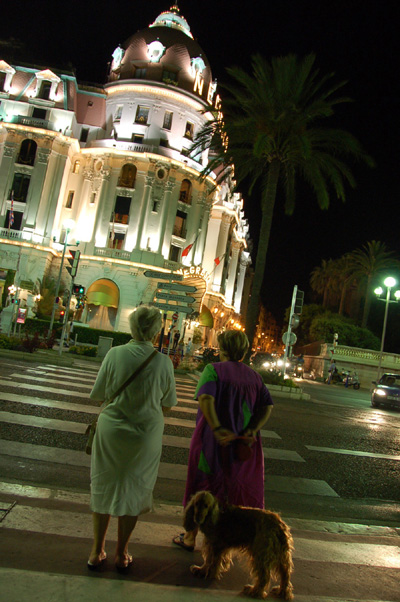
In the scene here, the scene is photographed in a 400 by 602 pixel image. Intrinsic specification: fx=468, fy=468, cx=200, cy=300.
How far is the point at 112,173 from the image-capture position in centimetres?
4172

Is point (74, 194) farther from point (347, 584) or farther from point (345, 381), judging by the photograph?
point (347, 584)

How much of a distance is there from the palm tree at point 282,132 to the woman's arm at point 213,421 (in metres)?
15.7

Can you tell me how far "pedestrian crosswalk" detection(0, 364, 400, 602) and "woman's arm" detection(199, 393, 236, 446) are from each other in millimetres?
984

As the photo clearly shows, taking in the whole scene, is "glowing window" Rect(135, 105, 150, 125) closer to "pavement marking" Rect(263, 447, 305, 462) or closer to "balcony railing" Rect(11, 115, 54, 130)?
"balcony railing" Rect(11, 115, 54, 130)

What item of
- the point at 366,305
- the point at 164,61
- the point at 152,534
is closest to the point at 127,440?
the point at 152,534

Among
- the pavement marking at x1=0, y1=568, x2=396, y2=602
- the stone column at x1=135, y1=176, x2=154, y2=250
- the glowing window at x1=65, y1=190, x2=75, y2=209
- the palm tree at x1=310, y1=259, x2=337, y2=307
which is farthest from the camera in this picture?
the palm tree at x1=310, y1=259, x2=337, y2=307

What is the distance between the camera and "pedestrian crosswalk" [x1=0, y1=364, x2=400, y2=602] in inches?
119

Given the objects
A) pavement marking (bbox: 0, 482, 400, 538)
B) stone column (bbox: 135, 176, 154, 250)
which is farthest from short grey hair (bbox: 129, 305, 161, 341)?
stone column (bbox: 135, 176, 154, 250)

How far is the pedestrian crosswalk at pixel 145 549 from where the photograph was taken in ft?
9.90

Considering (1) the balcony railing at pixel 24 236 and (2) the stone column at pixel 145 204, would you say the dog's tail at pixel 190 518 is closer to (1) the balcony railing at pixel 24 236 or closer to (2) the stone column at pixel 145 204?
(1) the balcony railing at pixel 24 236

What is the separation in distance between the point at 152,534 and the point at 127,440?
132 cm

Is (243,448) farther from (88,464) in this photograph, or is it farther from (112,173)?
(112,173)

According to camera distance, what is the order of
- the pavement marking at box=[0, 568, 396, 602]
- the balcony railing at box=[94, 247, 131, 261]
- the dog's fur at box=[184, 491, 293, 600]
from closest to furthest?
the pavement marking at box=[0, 568, 396, 602]
the dog's fur at box=[184, 491, 293, 600]
the balcony railing at box=[94, 247, 131, 261]

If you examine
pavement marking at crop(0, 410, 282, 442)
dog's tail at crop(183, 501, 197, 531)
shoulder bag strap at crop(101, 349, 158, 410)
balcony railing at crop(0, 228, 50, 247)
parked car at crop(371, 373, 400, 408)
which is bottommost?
pavement marking at crop(0, 410, 282, 442)
